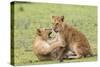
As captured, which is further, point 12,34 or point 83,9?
point 83,9

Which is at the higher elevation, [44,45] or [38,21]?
[38,21]

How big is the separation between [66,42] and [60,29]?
0.52ft

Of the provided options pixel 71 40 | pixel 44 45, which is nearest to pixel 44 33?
pixel 44 45

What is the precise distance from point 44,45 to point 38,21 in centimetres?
26

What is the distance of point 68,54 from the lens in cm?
232

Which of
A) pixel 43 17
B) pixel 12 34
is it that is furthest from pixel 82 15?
pixel 12 34

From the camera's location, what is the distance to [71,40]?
2.34 meters

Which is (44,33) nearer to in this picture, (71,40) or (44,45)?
(44,45)

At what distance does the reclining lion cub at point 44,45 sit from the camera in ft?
7.22

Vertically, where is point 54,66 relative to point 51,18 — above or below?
below

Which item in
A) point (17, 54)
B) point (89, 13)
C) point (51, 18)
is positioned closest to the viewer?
point (17, 54)

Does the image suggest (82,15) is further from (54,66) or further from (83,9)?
(54,66)

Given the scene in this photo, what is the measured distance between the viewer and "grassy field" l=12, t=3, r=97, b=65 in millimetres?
2117

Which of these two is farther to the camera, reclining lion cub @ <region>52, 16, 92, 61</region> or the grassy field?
reclining lion cub @ <region>52, 16, 92, 61</region>
